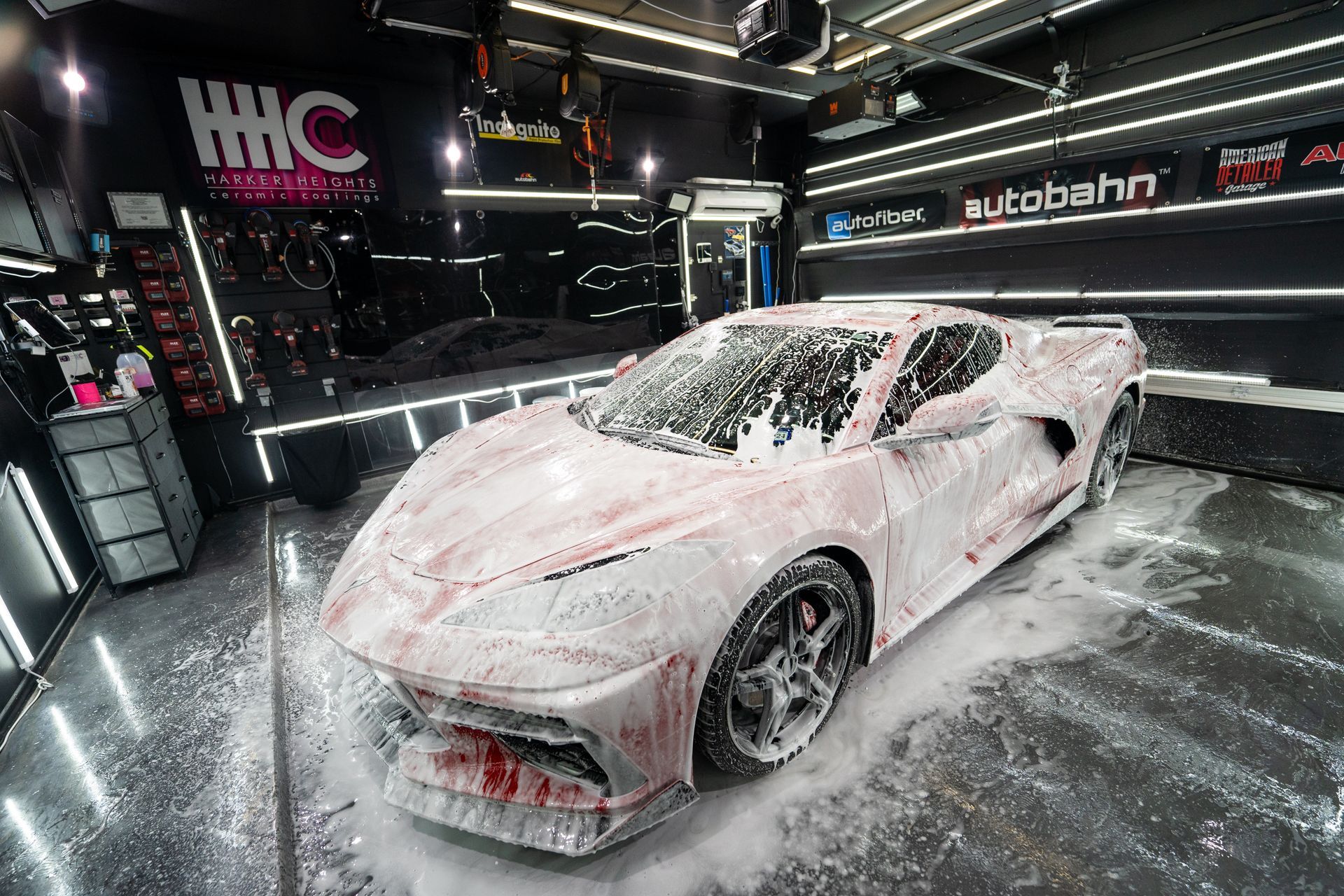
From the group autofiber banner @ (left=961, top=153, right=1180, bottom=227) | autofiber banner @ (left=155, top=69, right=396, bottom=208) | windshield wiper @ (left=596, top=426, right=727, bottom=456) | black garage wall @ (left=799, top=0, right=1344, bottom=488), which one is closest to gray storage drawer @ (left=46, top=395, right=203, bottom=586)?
autofiber banner @ (left=155, top=69, right=396, bottom=208)

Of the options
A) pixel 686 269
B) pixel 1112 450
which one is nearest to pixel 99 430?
pixel 1112 450

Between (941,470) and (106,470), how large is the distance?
12.8ft

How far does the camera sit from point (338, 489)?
3.98 meters

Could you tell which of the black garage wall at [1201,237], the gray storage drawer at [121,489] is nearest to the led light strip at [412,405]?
the gray storage drawer at [121,489]

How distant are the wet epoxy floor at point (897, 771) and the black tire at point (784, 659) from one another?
0.13 metres

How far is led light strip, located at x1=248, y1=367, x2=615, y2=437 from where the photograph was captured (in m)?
4.01

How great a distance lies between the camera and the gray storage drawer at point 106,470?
2.58 meters

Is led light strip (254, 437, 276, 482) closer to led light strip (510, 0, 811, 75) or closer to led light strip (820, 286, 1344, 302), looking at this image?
led light strip (510, 0, 811, 75)

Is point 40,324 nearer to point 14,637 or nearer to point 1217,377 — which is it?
point 14,637

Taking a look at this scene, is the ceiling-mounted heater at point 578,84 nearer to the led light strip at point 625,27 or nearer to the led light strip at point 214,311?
the led light strip at point 625,27

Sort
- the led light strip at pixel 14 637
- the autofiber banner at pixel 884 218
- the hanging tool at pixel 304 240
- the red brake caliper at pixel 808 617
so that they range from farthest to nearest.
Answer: the autofiber banner at pixel 884 218
the hanging tool at pixel 304 240
the led light strip at pixel 14 637
the red brake caliper at pixel 808 617

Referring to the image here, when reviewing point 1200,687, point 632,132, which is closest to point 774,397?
point 1200,687

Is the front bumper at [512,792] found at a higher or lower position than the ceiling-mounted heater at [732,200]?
lower

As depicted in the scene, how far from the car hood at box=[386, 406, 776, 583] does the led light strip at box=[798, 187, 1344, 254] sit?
438cm
